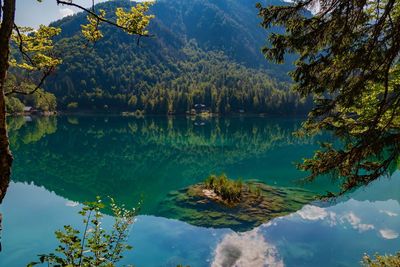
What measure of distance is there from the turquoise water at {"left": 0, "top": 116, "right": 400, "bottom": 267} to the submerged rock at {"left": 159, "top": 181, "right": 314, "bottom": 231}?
34.4 inches

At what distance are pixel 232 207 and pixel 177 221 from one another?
452cm

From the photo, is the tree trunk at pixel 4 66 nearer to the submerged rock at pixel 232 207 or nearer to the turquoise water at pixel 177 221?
the turquoise water at pixel 177 221

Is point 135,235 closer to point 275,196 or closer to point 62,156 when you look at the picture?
point 275,196

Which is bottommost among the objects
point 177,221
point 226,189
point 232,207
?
point 177,221

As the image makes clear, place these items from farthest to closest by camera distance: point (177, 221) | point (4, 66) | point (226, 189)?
point (226, 189), point (177, 221), point (4, 66)

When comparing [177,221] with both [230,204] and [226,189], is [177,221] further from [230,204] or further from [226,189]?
[226,189]

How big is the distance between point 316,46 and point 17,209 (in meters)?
28.1

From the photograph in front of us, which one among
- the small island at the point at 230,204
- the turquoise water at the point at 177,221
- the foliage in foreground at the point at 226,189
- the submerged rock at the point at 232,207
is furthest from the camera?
the foliage in foreground at the point at 226,189

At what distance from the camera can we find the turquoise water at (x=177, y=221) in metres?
19.8

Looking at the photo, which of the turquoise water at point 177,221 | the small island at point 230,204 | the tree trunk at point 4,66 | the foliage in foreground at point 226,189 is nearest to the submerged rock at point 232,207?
the small island at point 230,204

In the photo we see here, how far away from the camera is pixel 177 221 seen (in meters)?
25.2

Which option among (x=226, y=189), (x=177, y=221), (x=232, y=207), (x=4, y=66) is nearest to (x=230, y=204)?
(x=232, y=207)

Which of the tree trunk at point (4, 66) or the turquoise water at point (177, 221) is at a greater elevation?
the tree trunk at point (4, 66)

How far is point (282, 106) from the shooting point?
162 metres
